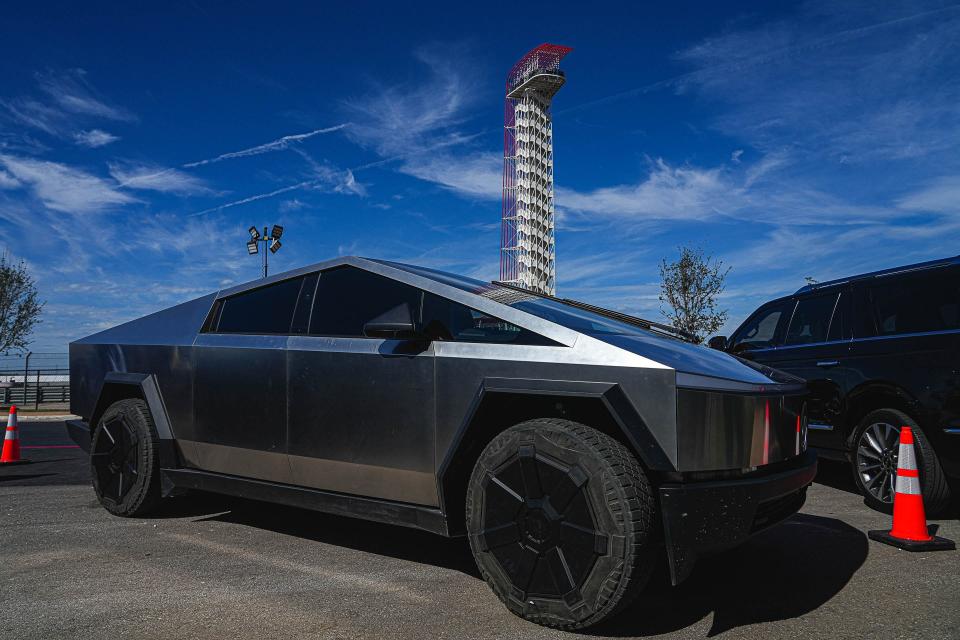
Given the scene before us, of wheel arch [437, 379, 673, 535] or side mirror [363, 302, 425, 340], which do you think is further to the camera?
side mirror [363, 302, 425, 340]

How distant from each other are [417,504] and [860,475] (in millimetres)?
3979

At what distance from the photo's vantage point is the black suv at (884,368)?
4.58 metres

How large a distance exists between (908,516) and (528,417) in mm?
2661

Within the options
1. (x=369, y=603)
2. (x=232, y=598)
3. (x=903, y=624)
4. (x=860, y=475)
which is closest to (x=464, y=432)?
(x=369, y=603)

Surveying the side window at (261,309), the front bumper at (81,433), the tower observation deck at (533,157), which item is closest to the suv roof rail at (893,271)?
the side window at (261,309)

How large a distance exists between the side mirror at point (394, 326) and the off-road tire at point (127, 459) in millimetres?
2099

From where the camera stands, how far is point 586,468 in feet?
8.16

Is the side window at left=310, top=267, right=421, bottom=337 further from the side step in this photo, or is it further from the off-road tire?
the off-road tire

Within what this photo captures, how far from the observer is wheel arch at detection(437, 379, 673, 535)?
2.50 m

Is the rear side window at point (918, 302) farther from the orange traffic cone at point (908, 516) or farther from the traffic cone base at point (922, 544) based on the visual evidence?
the traffic cone base at point (922, 544)

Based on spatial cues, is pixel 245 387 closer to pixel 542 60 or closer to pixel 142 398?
pixel 142 398

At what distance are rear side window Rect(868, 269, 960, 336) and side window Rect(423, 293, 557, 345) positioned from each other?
11.7 feet

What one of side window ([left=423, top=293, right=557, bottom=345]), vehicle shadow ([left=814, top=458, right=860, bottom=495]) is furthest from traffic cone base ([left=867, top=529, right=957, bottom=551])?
side window ([left=423, top=293, right=557, bottom=345])

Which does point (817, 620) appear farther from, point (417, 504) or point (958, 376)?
point (958, 376)
